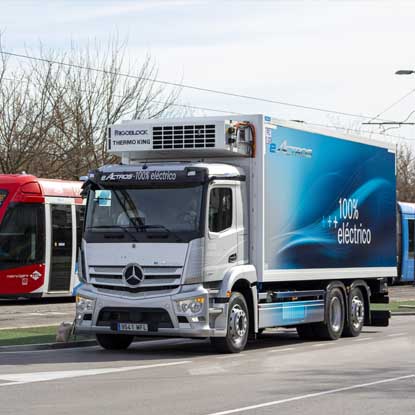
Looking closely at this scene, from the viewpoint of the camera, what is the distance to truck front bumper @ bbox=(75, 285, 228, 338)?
16.7 metres

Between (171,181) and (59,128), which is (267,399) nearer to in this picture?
(171,181)

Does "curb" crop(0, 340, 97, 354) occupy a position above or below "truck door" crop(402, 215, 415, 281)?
below

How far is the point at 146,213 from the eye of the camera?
56.2 feet

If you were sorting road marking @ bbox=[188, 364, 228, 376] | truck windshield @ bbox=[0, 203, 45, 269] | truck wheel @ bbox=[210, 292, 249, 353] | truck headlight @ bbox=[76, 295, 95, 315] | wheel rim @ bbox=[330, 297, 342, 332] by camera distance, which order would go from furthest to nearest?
truck windshield @ bbox=[0, 203, 45, 269], wheel rim @ bbox=[330, 297, 342, 332], truck headlight @ bbox=[76, 295, 95, 315], truck wheel @ bbox=[210, 292, 249, 353], road marking @ bbox=[188, 364, 228, 376]

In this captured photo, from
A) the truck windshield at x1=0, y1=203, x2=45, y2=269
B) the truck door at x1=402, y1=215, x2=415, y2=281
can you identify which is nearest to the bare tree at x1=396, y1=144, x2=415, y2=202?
the truck door at x1=402, y1=215, x2=415, y2=281

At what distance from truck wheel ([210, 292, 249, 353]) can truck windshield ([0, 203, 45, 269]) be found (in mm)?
12941

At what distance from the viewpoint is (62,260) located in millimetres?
30500

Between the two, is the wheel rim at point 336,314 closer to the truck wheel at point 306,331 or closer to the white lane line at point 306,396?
the truck wheel at point 306,331

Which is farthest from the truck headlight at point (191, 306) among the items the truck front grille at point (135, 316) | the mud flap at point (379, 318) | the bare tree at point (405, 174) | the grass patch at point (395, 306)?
the bare tree at point (405, 174)

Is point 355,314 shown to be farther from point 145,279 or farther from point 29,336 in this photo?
point 29,336

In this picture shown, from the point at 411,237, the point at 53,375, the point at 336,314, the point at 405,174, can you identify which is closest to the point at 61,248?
the point at 336,314

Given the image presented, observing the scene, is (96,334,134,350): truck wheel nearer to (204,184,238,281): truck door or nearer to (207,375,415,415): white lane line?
(204,184,238,281): truck door

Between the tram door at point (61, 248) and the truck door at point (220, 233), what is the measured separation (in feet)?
44.2

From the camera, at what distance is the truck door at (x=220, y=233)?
1692 centimetres
